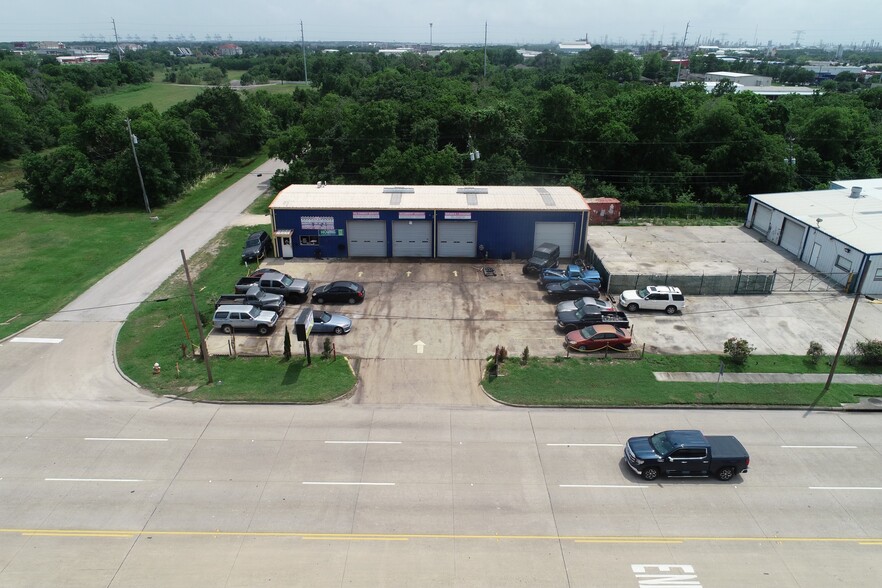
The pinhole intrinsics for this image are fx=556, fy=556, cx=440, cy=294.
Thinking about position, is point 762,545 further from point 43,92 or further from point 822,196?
point 43,92

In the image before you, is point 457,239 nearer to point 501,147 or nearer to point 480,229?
point 480,229

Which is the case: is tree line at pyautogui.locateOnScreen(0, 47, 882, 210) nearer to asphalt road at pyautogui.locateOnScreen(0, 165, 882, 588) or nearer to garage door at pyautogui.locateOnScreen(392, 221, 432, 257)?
garage door at pyautogui.locateOnScreen(392, 221, 432, 257)

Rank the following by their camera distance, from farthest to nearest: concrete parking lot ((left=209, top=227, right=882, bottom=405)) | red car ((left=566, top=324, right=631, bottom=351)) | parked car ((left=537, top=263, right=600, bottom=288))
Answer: parked car ((left=537, top=263, right=600, bottom=288)) < red car ((left=566, top=324, right=631, bottom=351)) < concrete parking lot ((left=209, top=227, right=882, bottom=405))

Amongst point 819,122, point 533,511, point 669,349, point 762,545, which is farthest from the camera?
point 819,122

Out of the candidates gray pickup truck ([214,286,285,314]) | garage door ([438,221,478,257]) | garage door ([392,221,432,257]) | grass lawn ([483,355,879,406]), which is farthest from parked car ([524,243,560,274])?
gray pickup truck ([214,286,285,314])

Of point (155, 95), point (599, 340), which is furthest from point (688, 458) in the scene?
point (155, 95)

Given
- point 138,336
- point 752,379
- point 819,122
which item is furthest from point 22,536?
point 819,122

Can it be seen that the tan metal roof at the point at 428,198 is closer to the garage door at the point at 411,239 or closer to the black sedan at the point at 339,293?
the garage door at the point at 411,239
